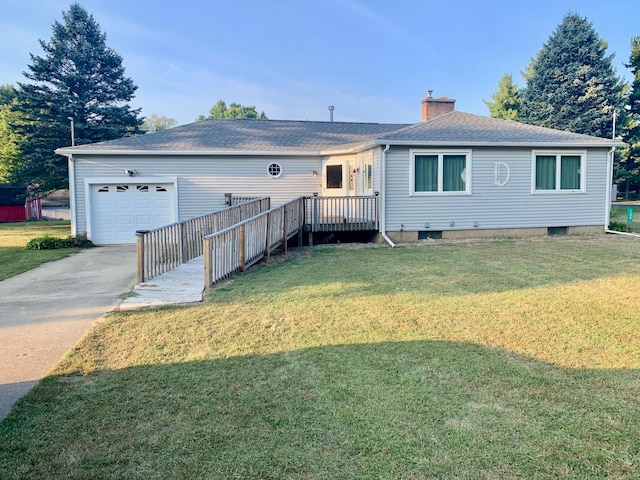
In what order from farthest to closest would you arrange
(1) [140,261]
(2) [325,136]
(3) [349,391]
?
(2) [325,136] < (1) [140,261] < (3) [349,391]

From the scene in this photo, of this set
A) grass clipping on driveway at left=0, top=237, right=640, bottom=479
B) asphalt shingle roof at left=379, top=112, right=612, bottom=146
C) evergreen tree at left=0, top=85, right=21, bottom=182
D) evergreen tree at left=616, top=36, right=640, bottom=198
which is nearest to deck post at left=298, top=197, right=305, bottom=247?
asphalt shingle roof at left=379, top=112, right=612, bottom=146

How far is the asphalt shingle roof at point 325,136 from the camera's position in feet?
40.7

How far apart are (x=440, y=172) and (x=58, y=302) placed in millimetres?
9585

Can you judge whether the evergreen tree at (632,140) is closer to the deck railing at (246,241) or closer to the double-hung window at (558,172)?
the double-hung window at (558,172)

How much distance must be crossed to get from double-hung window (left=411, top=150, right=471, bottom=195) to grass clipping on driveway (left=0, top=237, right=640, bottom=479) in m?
6.30

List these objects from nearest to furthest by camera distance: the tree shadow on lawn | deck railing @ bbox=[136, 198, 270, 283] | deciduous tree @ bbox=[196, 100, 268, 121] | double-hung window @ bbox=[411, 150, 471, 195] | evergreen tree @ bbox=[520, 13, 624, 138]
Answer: the tree shadow on lawn → deck railing @ bbox=[136, 198, 270, 283] → double-hung window @ bbox=[411, 150, 471, 195] → evergreen tree @ bbox=[520, 13, 624, 138] → deciduous tree @ bbox=[196, 100, 268, 121]

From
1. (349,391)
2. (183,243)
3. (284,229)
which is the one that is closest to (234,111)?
(284,229)

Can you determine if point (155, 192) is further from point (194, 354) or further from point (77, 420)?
point (77, 420)

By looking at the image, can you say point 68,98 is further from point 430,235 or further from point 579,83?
point 579,83

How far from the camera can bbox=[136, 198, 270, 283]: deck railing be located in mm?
7353

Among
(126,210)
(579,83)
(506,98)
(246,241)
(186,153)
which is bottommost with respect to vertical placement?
(246,241)

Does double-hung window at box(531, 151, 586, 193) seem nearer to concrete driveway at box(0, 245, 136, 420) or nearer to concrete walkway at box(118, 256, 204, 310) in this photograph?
concrete walkway at box(118, 256, 204, 310)

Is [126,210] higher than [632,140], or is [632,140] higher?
[632,140]

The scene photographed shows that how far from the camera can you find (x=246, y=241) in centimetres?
834
